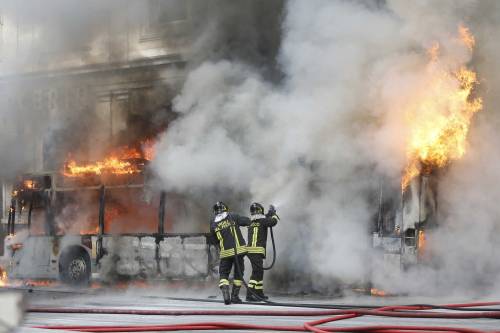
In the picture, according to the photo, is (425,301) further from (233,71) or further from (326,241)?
(233,71)

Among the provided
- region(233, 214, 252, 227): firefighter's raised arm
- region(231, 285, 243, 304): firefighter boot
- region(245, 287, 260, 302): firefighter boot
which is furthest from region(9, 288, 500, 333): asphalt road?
region(233, 214, 252, 227): firefighter's raised arm

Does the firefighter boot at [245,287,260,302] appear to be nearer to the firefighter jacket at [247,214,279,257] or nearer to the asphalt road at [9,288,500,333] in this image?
the asphalt road at [9,288,500,333]

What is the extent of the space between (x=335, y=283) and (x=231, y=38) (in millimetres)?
7214

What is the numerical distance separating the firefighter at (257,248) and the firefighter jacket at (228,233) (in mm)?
202

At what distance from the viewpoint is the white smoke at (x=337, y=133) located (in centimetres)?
1352

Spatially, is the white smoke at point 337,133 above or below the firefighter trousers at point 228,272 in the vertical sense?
above

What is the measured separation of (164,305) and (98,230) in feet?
15.8

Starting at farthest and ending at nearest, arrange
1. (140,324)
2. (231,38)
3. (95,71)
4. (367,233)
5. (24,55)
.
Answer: (95,71), (24,55), (231,38), (367,233), (140,324)

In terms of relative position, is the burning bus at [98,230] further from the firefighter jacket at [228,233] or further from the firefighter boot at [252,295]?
the firefighter jacket at [228,233]

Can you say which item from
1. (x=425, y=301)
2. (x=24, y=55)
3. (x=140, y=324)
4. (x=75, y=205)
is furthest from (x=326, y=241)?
(x=24, y=55)

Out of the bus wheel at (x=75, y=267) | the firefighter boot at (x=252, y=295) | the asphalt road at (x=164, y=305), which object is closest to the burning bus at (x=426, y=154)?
the asphalt road at (x=164, y=305)

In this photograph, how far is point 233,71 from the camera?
17.3 metres

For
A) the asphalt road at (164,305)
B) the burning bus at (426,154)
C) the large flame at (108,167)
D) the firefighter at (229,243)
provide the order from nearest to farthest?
the asphalt road at (164,305)
the firefighter at (229,243)
the burning bus at (426,154)
the large flame at (108,167)

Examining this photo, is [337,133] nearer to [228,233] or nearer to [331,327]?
[228,233]
